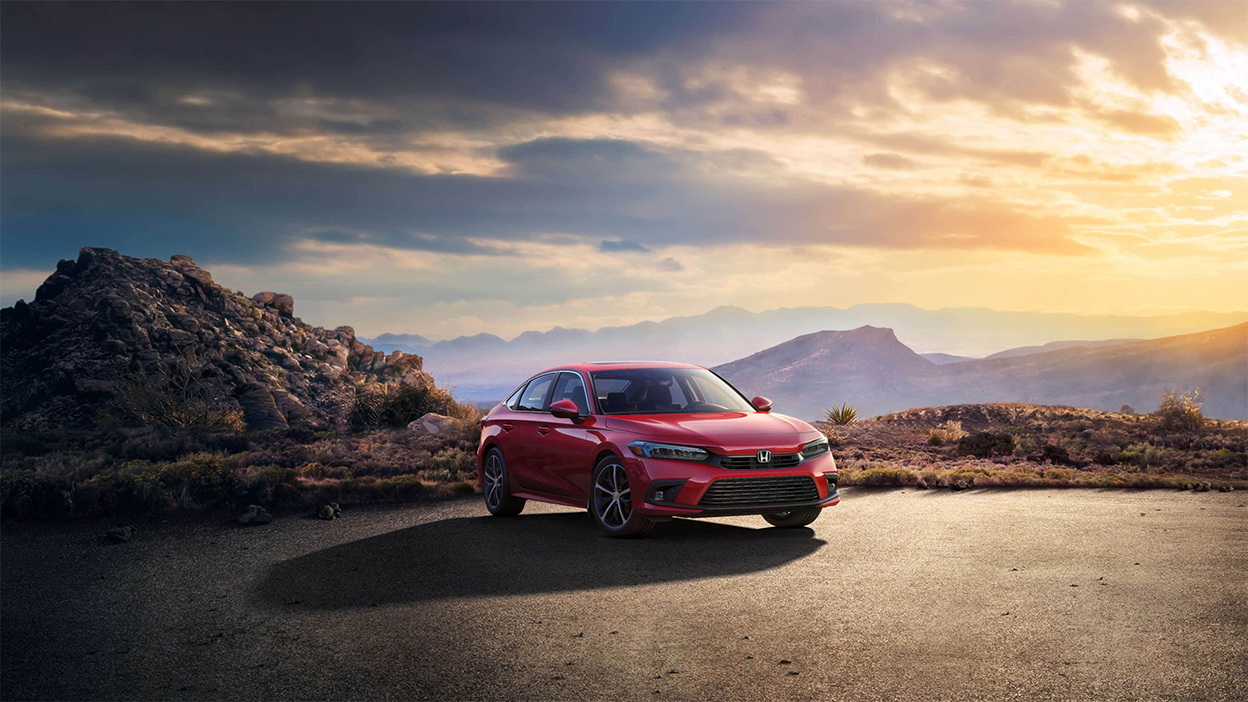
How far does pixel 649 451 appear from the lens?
9578 millimetres

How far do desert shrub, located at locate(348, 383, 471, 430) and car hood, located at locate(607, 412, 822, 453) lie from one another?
59.2ft

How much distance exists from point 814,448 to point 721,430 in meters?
1.07

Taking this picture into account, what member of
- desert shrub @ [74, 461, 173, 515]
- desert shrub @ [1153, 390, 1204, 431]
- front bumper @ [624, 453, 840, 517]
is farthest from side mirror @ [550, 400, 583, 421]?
desert shrub @ [1153, 390, 1204, 431]

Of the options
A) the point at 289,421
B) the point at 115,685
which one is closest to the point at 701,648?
the point at 115,685

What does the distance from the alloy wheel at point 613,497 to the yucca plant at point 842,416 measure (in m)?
18.9

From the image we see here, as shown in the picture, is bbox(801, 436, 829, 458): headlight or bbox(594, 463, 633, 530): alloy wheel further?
bbox(801, 436, 829, 458): headlight

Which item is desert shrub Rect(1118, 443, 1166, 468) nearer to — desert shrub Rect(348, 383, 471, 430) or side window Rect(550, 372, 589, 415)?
side window Rect(550, 372, 589, 415)

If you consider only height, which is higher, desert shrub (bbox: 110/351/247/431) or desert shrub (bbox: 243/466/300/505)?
desert shrub (bbox: 110/351/247/431)

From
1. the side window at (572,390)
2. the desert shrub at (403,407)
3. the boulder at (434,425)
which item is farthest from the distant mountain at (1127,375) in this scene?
the side window at (572,390)

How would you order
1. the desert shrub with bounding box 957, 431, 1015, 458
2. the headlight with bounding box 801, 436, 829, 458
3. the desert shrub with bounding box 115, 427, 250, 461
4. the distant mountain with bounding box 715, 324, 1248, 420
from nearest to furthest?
1. the headlight with bounding box 801, 436, 829, 458
2. the desert shrub with bounding box 115, 427, 250, 461
3. the desert shrub with bounding box 957, 431, 1015, 458
4. the distant mountain with bounding box 715, 324, 1248, 420

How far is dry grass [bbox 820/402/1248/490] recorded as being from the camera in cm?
1548

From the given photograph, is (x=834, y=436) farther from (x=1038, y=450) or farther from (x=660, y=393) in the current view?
(x=660, y=393)

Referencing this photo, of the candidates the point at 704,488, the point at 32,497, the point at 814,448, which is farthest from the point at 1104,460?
the point at 32,497

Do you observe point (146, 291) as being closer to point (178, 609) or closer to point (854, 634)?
point (178, 609)
